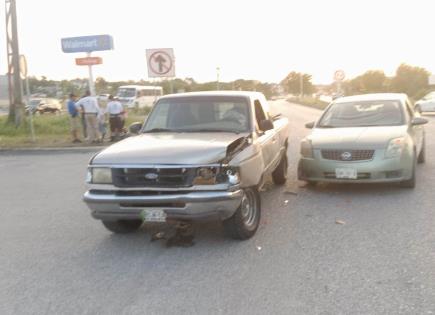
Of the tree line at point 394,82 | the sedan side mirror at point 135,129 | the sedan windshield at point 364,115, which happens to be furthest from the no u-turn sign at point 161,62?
the tree line at point 394,82

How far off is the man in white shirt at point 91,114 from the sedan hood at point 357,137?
33.1ft

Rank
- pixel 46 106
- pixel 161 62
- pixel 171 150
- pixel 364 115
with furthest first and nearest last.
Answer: pixel 46 106
pixel 161 62
pixel 364 115
pixel 171 150

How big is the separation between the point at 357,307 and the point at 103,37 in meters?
19.7

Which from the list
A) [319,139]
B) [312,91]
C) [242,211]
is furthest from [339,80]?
[312,91]

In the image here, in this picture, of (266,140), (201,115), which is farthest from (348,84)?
(201,115)

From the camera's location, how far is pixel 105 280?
486 cm

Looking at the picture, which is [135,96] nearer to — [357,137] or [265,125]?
[357,137]

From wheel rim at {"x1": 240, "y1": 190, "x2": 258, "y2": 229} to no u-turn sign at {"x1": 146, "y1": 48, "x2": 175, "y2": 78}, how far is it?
34.1 feet

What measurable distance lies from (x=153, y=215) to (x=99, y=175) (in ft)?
2.59

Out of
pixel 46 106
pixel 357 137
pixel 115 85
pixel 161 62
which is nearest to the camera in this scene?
pixel 357 137

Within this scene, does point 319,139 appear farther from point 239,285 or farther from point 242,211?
point 239,285

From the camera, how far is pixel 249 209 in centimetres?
612

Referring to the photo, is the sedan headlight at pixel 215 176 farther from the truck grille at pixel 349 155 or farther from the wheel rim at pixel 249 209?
the truck grille at pixel 349 155

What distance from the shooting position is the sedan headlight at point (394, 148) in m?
7.83
